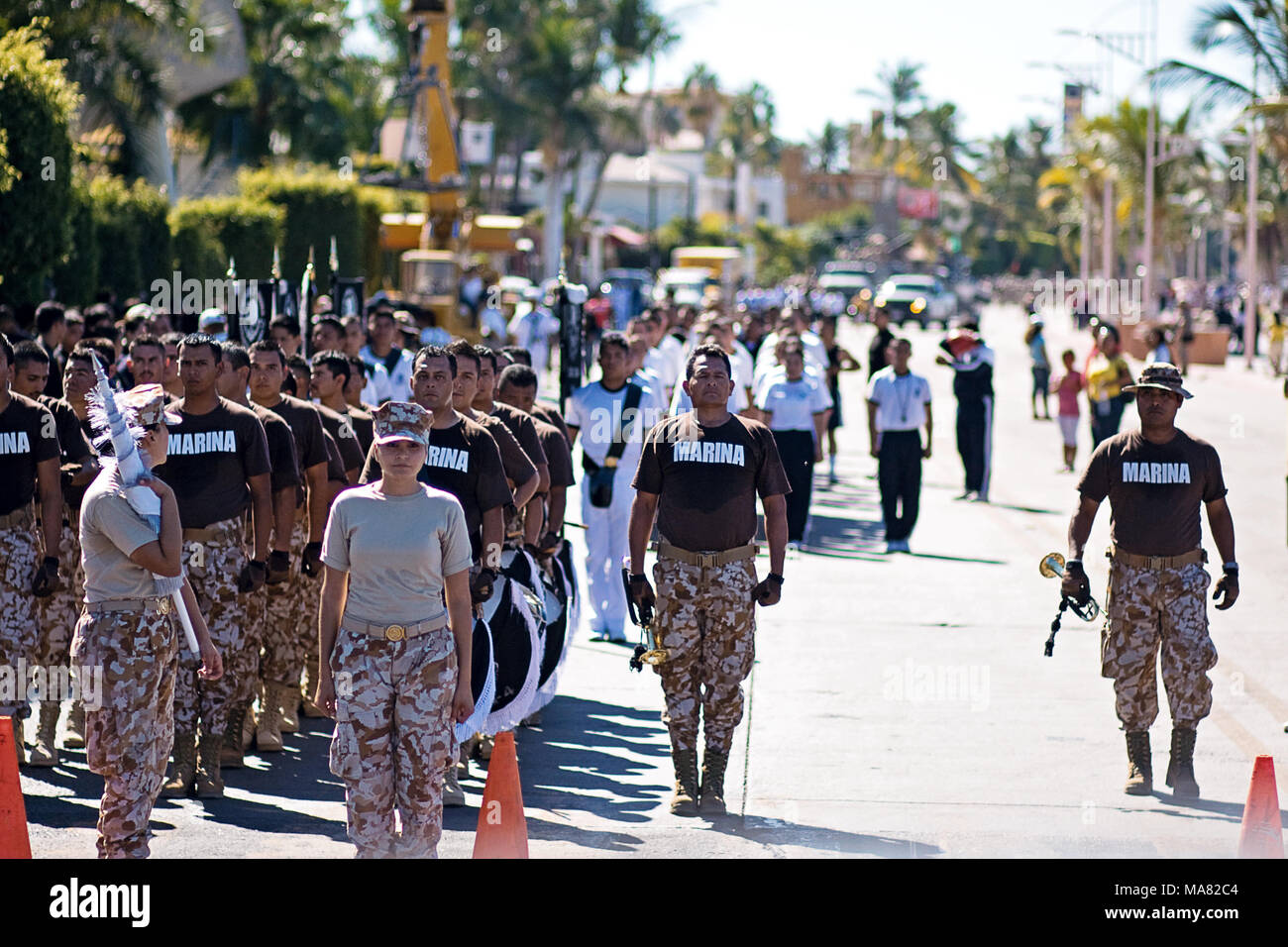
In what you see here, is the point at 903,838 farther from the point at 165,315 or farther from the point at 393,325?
the point at 165,315

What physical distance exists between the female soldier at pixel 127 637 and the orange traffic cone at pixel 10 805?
0.28 metres

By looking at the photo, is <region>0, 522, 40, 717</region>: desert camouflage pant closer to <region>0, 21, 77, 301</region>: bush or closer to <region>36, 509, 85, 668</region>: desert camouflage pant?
<region>36, 509, 85, 668</region>: desert camouflage pant

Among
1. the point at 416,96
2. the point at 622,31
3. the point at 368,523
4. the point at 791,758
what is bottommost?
the point at 791,758

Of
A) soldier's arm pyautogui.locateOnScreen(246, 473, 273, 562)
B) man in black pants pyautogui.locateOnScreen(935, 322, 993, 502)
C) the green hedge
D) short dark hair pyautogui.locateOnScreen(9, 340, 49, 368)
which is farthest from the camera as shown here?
the green hedge

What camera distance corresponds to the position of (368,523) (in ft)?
21.6

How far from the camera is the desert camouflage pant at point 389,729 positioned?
6617mm

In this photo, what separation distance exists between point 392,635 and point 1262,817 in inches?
132

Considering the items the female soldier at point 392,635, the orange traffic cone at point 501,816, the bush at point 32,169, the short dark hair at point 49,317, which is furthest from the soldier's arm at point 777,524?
the bush at point 32,169

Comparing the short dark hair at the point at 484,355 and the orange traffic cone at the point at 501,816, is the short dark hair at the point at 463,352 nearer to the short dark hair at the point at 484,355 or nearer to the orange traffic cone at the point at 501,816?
the short dark hair at the point at 484,355

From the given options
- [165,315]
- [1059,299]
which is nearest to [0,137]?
[165,315]

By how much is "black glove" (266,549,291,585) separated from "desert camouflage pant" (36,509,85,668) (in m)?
1.29

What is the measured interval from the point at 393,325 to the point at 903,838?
7.51 meters

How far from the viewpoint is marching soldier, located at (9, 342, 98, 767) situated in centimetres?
939

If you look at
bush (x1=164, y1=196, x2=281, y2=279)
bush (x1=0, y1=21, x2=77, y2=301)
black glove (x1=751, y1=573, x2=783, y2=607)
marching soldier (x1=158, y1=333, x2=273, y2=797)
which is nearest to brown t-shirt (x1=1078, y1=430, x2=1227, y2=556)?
black glove (x1=751, y1=573, x2=783, y2=607)
